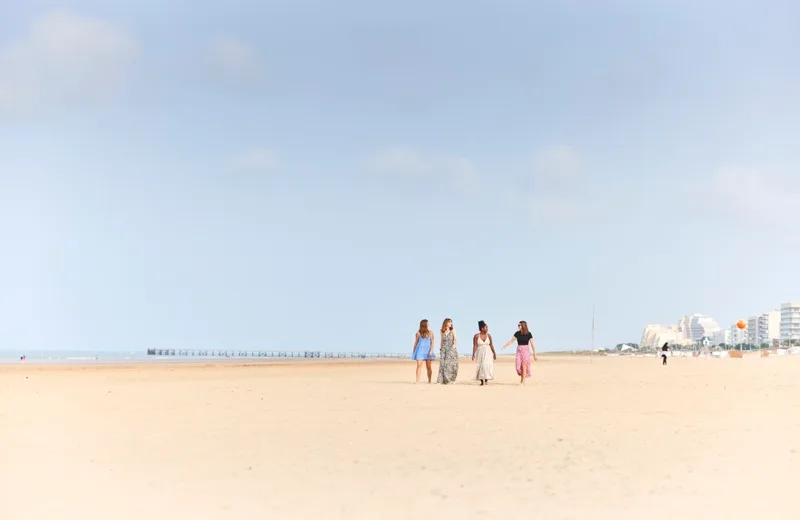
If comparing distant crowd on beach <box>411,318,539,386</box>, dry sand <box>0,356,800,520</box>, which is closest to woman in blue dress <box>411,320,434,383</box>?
distant crowd on beach <box>411,318,539,386</box>

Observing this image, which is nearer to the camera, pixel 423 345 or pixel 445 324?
pixel 445 324

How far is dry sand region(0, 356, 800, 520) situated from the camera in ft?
21.4

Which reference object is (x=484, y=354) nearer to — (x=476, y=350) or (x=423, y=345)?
(x=476, y=350)

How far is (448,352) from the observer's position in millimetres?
23328

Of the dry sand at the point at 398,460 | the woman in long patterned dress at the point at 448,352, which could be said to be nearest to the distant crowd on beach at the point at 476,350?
the woman in long patterned dress at the point at 448,352

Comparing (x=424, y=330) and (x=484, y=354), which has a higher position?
(x=424, y=330)

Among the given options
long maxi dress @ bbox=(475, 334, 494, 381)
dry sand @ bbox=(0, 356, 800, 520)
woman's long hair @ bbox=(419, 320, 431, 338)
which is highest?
woman's long hair @ bbox=(419, 320, 431, 338)

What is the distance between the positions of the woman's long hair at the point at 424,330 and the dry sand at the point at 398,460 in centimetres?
844

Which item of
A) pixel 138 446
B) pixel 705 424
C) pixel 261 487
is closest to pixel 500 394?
pixel 705 424

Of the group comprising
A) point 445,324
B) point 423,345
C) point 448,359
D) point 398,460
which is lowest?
point 398,460

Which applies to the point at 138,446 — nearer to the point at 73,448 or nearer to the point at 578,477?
the point at 73,448

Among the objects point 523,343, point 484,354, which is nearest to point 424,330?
point 484,354

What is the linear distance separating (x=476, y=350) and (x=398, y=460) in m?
14.7

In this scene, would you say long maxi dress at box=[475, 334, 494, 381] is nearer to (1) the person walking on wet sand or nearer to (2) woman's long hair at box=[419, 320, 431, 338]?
(1) the person walking on wet sand
